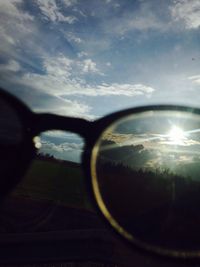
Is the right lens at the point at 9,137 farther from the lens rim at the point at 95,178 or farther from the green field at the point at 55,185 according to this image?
the green field at the point at 55,185

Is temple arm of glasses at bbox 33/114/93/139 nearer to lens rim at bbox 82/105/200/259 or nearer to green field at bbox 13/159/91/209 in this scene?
lens rim at bbox 82/105/200/259

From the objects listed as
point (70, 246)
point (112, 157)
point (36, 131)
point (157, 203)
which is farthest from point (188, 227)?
point (36, 131)

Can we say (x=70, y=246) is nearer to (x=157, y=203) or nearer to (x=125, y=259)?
(x=125, y=259)

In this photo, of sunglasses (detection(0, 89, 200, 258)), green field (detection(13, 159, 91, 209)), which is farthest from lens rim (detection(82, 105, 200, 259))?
green field (detection(13, 159, 91, 209))

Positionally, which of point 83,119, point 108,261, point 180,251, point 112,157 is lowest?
point 108,261

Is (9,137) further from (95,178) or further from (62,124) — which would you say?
(95,178)

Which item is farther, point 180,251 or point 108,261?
point 108,261
